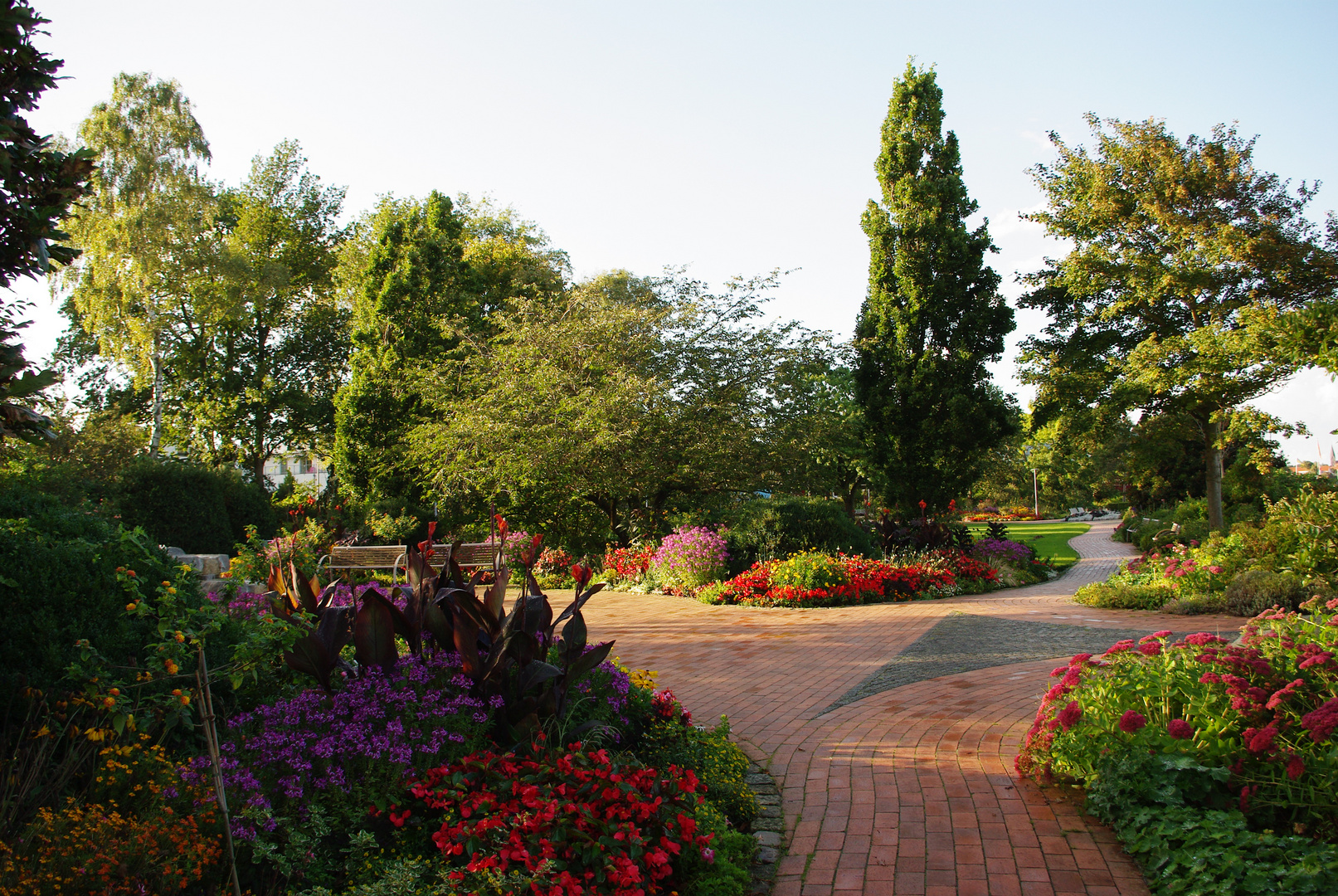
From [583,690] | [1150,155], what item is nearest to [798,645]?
[583,690]

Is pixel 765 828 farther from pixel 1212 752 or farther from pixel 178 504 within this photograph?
pixel 178 504

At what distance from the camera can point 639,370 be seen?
14.8 m

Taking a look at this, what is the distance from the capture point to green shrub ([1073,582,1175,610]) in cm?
958

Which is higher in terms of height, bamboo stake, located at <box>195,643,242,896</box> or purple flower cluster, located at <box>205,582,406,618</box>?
purple flower cluster, located at <box>205,582,406,618</box>

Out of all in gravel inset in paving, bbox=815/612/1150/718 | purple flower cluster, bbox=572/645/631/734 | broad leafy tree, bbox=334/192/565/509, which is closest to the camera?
purple flower cluster, bbox=572/645/631/734

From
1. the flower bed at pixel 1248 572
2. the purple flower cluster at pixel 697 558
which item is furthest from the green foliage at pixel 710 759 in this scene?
the purple flower cluster at pixel 697 558

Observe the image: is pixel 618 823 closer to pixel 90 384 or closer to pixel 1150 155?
pixel 1150 155

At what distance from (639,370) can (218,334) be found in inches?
808

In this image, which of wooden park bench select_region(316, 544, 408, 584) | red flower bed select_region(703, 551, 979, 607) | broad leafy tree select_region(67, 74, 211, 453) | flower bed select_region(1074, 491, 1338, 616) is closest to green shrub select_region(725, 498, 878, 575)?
red flower bed select_region(703, 551, 979, 607)

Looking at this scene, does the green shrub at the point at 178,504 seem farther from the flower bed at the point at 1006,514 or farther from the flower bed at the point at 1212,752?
the flower bed at the point at 1006,514

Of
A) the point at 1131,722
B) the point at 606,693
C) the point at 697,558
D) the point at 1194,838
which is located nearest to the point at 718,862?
the point at 606,693

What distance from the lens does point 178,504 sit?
1351 cm

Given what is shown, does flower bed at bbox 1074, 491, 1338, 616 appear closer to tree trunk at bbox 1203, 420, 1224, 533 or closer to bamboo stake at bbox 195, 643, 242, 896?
tree trunk at bbox 1203, 420, 1224, 533

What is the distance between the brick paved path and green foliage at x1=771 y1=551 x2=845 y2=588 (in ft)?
5.54
